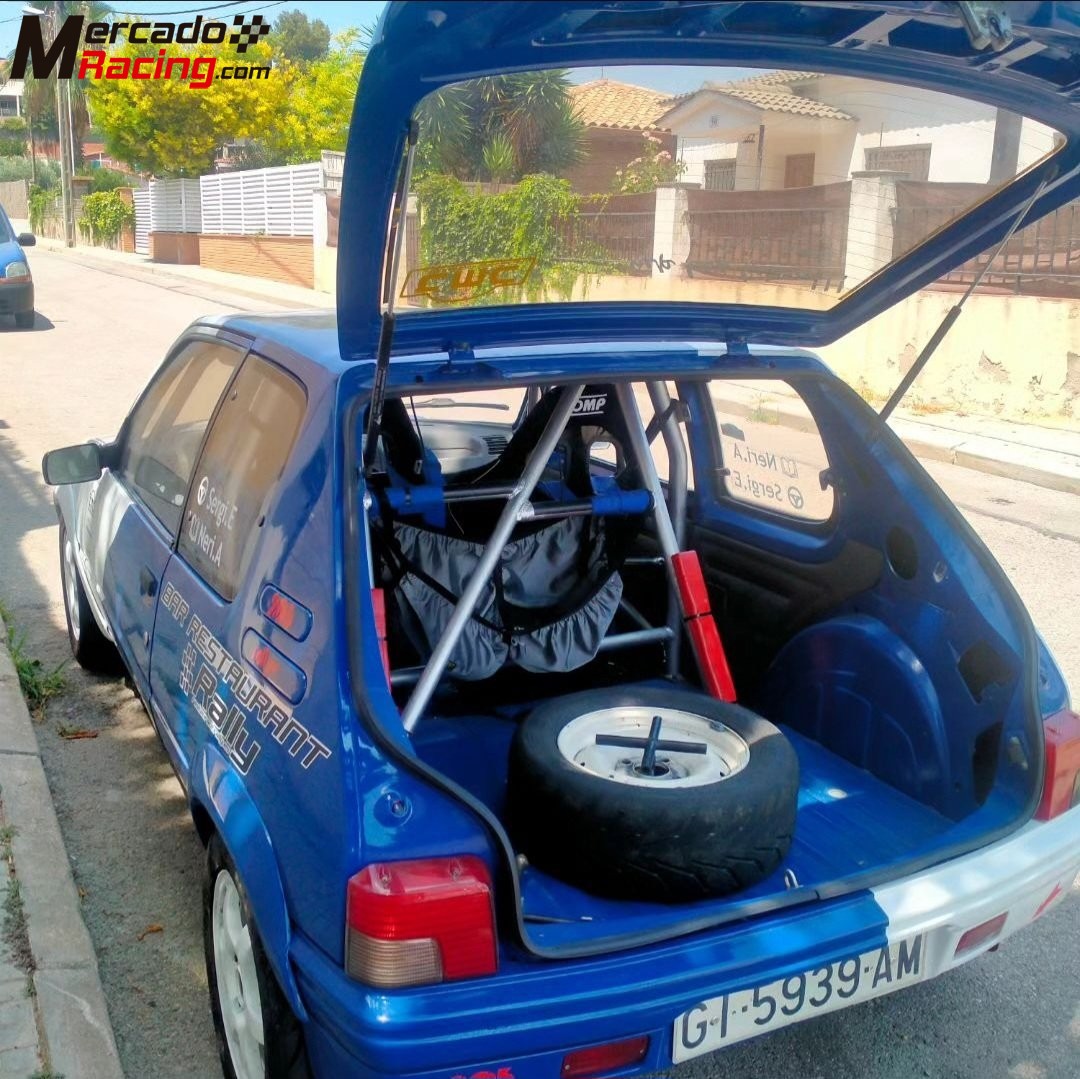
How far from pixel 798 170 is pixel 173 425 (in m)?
2.01

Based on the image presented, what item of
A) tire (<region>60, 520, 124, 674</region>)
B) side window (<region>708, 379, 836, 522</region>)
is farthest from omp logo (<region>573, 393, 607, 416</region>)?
tire (<region>60, 520, 124, 674</region>)

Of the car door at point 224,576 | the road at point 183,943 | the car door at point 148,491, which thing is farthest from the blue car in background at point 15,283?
the car door at point 224,576

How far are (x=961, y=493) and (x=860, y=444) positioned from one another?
5929 millimetres

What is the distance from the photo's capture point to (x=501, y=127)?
2.20 metres

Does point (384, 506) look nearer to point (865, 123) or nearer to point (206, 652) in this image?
point (206, 652)

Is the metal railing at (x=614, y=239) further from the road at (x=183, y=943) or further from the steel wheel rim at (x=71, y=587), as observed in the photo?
the steel wheel rim at (x=71, y=587)

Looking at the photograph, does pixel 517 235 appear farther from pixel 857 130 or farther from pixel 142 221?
pixel 142 221

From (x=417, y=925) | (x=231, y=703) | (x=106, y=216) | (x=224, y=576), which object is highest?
(x=106, y=216)

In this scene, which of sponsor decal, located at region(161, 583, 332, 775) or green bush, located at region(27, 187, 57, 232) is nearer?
sponsor decal, located at region(161, 583, 332, 775)

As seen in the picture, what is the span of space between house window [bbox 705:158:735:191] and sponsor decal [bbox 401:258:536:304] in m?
0.49

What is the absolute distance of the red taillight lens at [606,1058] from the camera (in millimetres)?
1951

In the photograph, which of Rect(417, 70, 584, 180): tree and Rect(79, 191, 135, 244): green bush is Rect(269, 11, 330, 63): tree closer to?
Rect(79, 191, 135, 244): green bush

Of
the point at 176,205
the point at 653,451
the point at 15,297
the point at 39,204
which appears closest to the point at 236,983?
the point at 653,451

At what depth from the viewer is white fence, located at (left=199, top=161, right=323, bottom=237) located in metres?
25.4
